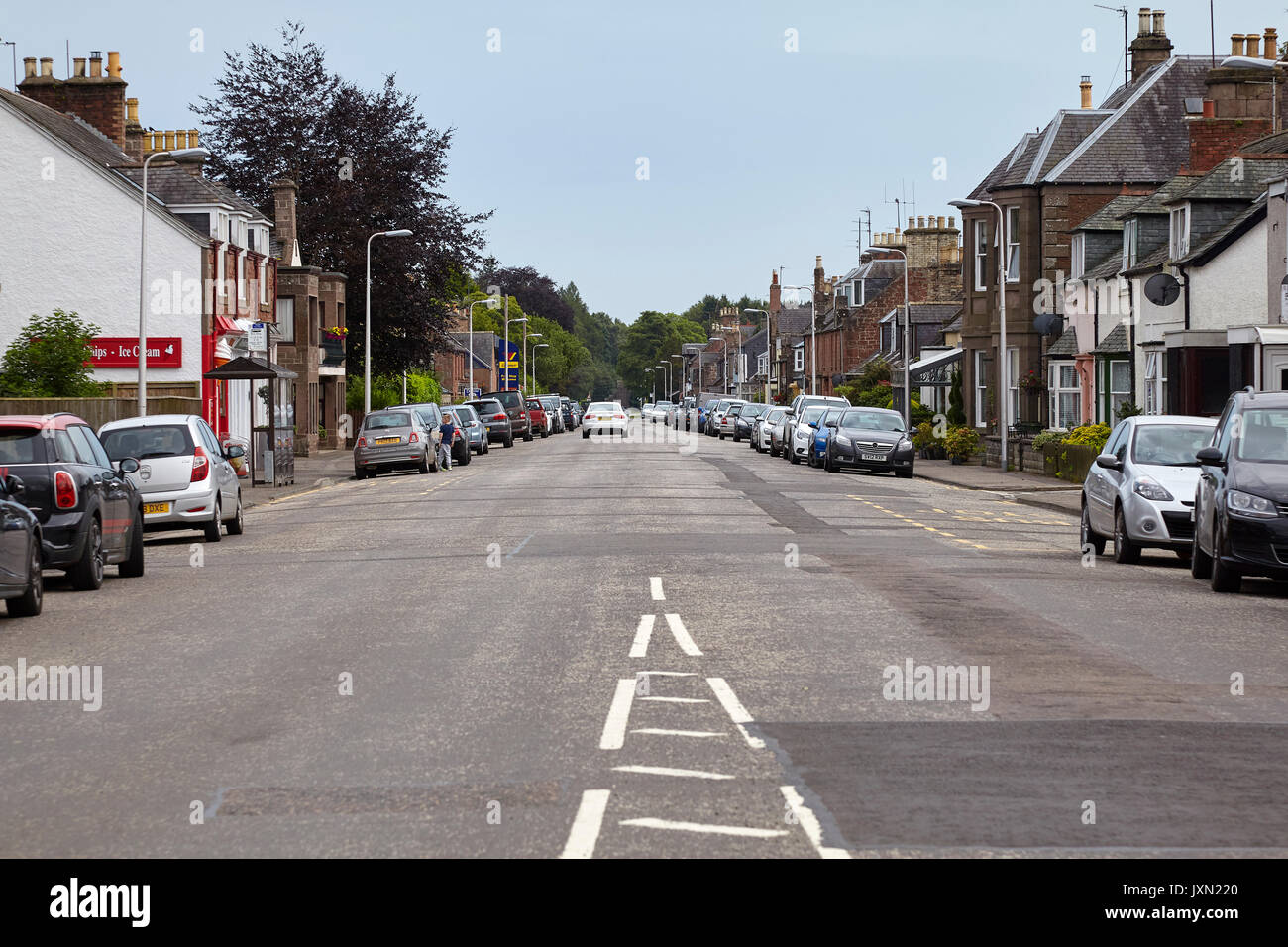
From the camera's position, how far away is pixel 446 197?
6138cm

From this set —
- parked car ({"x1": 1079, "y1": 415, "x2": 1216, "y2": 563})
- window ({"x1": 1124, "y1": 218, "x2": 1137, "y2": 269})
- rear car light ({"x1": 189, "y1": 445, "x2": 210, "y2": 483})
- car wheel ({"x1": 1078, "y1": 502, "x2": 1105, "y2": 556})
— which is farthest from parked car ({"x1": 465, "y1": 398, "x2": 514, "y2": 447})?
parked car ({"x1": 1079, "y1": 415, "x2": 1216, "y2": 563})

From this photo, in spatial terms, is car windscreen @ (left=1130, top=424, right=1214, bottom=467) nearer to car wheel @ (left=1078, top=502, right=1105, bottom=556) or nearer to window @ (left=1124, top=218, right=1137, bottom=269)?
car wheel @ (left=1078, top=502, right=1105, bottom=556)

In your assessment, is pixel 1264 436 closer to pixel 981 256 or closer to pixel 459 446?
pixel 459 446

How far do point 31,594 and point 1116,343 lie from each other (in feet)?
110

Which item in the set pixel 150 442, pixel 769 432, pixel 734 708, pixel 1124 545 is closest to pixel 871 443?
pixel 769 432

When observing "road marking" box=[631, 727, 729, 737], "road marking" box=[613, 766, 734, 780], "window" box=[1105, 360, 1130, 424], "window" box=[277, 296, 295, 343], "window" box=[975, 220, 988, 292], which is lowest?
"road marking" box=[613, 766, 734, 780]

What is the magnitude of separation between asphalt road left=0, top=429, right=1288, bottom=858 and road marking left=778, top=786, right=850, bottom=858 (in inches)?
0.9

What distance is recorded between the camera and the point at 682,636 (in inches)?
465

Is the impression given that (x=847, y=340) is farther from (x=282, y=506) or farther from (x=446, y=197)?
(x=282, y=506)

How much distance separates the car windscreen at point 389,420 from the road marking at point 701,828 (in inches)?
1380

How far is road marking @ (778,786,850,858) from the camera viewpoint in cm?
589

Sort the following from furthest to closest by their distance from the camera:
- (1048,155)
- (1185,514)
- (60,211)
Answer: (1048,155), (60,211), (1185,514)
